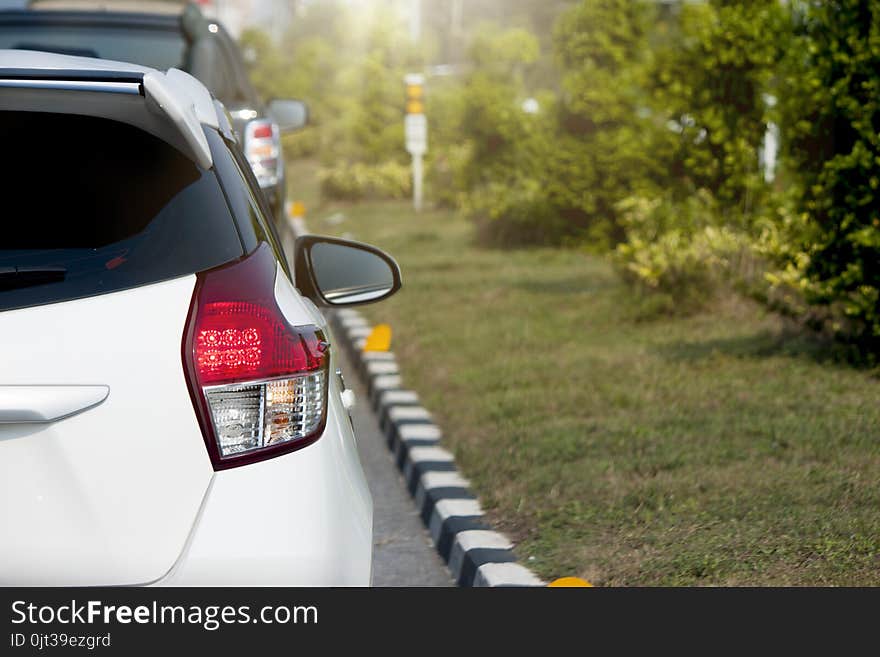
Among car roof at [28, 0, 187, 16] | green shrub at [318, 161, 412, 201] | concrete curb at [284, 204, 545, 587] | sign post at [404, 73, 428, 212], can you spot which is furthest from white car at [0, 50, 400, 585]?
green shrub at [318, 161, 412, 201]

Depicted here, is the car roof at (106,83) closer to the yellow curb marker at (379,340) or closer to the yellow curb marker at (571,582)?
the yellow curb marker at (571,582)

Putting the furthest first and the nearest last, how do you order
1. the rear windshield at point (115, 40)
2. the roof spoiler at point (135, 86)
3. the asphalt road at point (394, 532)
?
the rear windshield at point (115, 40), the asphalt road at point (394, 532), the roof spoiler at point (135, 86)

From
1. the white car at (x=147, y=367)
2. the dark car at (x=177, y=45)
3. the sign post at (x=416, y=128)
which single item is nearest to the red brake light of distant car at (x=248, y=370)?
the white car at (x=147, y=367)

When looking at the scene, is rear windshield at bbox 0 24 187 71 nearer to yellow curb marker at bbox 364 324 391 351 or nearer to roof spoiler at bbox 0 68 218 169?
yellow curb marker at bbox 364 324 391 351

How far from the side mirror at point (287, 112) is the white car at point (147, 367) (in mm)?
8927

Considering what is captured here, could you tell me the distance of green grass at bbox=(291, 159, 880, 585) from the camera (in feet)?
17.3

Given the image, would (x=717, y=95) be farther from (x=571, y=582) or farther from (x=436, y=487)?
(x=571, y=582)

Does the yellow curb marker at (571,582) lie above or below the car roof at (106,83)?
below

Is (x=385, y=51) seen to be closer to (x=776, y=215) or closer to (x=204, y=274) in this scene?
(x=776, y=215)

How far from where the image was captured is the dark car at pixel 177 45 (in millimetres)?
9906

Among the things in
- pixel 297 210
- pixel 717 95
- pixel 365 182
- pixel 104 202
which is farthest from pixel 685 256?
pixel 365 182

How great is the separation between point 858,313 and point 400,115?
20066mm
